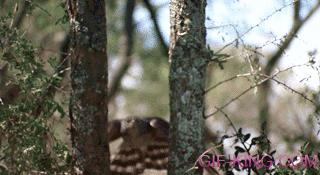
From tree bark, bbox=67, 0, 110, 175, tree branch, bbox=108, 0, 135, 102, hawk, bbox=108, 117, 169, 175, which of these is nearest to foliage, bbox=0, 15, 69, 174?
tree bark, bbox=67, 0, 110, 175

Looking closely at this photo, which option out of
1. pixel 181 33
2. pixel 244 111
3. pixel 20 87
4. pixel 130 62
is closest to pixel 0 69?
pixel 20 87

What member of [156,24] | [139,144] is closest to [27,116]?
[139,144]

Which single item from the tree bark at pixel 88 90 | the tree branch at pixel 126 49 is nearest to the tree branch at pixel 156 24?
the tree branch at pixel 126 49

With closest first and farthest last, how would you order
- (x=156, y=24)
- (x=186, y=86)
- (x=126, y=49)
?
(x=186, y=86)
(x=156, y=24)
(x=126, y=49)

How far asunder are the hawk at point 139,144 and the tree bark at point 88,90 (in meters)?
1.71

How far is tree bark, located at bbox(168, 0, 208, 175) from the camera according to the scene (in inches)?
196

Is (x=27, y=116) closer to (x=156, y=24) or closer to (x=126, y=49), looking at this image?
(x=156, y=24)

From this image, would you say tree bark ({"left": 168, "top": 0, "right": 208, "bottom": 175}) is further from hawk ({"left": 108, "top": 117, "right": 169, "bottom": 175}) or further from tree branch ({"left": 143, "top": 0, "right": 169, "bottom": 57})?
tree branch ({"left": 143, "top": 0, "right": 169, "bottom": 57})

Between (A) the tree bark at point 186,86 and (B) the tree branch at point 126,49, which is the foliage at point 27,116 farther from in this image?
(B) the tree branch at point 126,49

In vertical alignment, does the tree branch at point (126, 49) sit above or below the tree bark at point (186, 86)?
above

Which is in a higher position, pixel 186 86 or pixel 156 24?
pixel 156 24

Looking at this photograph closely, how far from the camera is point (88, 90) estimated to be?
16.6 feet

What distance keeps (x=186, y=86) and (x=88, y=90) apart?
0.60 m

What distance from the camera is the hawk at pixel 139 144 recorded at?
6.87 m
